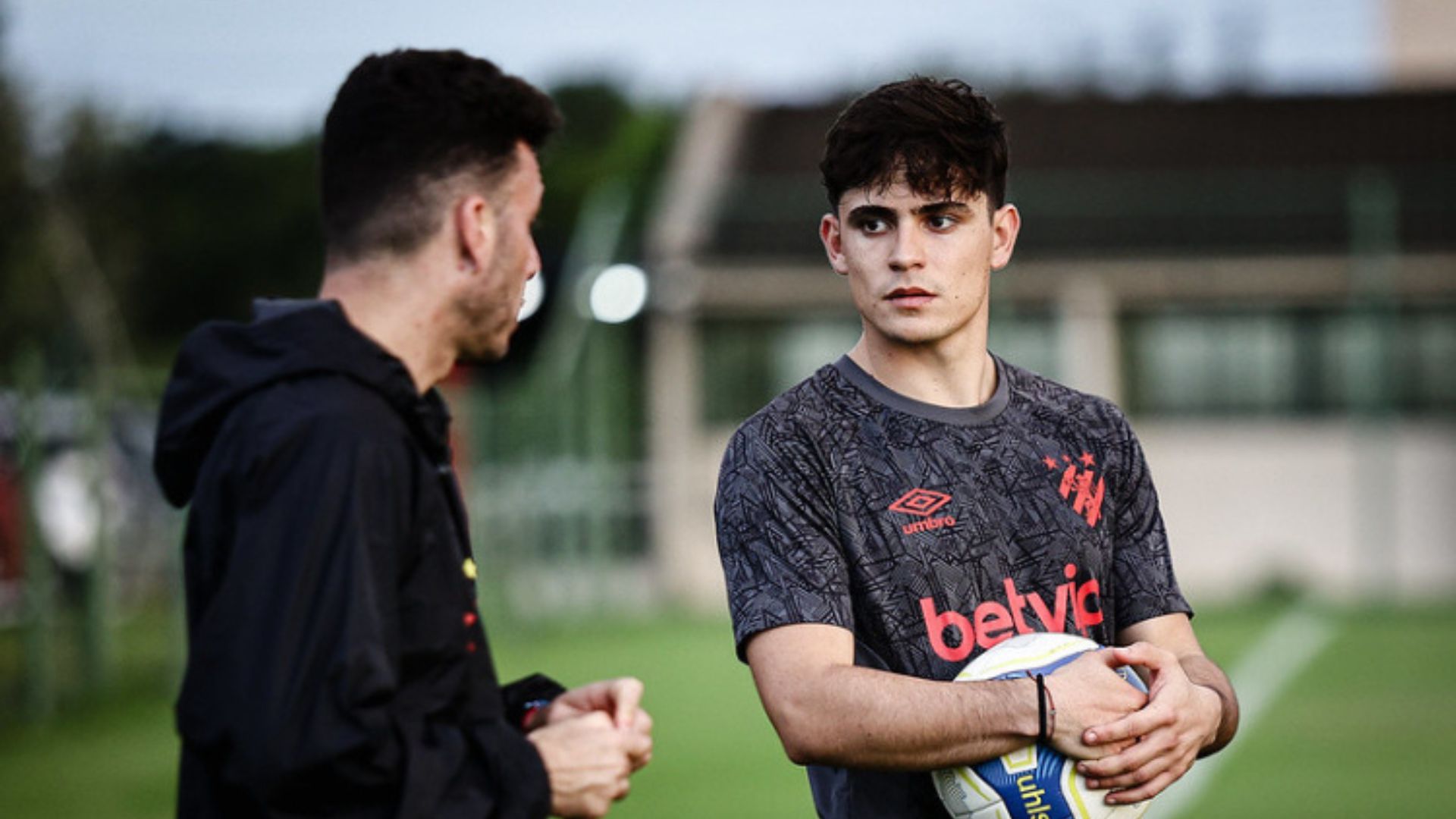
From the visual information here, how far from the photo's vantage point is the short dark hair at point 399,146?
2.85m

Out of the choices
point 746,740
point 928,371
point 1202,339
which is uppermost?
point 928,371

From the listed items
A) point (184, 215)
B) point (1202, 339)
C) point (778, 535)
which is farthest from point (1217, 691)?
point (184, 215)

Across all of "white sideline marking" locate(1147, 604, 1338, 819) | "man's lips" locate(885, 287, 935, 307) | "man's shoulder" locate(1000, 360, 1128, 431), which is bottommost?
"white sideline marking" locate(1147, 604, 1338, 819)

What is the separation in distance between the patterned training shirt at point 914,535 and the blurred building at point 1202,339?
757 inches

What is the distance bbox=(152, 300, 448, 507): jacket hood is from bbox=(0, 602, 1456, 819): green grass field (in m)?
6.66

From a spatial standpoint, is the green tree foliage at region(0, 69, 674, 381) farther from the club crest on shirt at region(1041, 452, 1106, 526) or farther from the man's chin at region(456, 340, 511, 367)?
the man's chin at region(456, 340, 511, 367)

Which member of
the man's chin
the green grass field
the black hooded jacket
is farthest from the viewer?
the green grass field

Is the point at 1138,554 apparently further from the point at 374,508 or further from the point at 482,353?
the point at 374,508

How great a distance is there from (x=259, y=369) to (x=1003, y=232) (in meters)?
1.54

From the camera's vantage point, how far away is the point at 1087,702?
10.4 feet

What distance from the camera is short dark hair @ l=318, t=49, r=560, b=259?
9.36 ft

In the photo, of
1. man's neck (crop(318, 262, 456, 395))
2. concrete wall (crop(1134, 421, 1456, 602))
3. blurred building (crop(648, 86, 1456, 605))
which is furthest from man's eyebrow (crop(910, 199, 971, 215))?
concrete wall (crop(1134, 421, 1456, 602))

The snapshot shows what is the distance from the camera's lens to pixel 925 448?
344 cm

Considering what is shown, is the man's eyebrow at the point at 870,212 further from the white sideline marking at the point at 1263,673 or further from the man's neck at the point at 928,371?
the white sideline marking at the point at 1263,673
